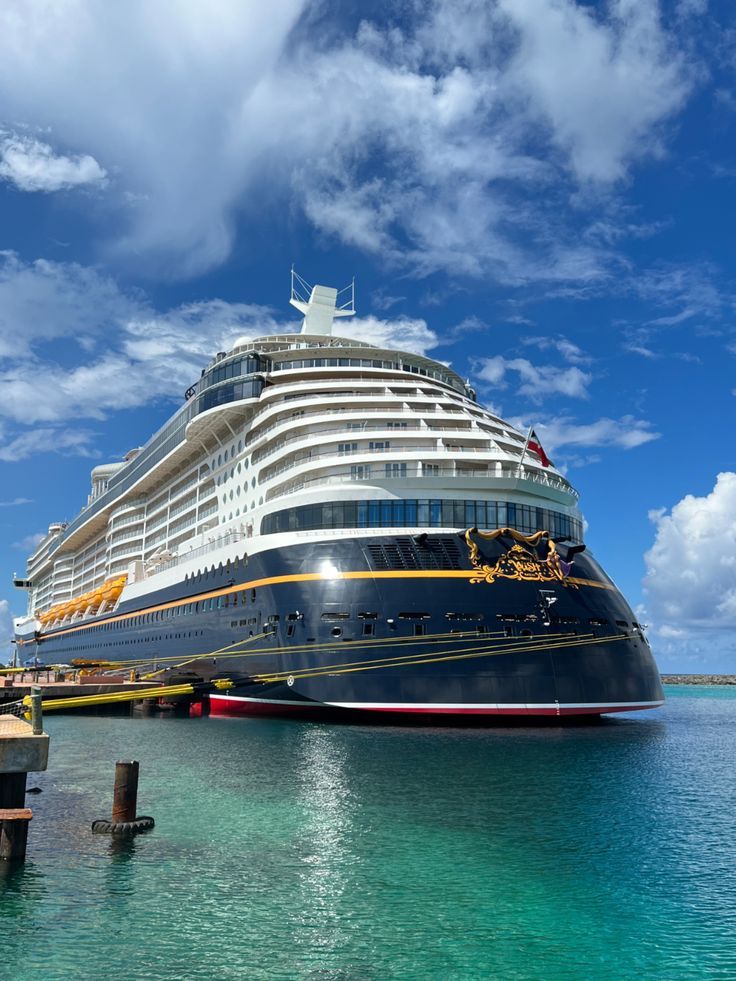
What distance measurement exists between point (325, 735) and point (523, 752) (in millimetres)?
7724

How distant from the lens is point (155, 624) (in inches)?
1991

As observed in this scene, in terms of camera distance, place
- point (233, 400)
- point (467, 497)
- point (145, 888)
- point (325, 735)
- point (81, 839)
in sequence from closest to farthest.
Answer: point (145, 888), point (81, 839), point (325, 735), point (467, 497), point (233, 400)

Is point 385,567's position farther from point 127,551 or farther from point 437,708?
point 127,551

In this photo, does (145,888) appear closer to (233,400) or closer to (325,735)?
(325,735)

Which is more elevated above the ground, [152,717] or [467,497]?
[467,497]

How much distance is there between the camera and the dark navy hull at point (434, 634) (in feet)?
102

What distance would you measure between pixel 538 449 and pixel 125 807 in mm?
26781

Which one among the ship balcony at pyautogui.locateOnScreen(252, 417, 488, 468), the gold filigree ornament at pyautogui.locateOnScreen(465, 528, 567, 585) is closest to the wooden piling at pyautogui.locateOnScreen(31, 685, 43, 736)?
the gold filigree ornament at pyautogui.locateOnScreen(465, 528, 567, 585)

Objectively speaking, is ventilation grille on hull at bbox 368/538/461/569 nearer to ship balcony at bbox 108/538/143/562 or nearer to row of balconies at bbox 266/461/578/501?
row of balconies at bbox 266/461/578/501

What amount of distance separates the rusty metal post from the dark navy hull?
1539 cm

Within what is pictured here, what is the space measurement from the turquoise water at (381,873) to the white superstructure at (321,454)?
12729mm

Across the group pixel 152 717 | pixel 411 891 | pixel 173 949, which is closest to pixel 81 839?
pixel 173 949

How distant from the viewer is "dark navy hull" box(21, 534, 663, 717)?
102ft

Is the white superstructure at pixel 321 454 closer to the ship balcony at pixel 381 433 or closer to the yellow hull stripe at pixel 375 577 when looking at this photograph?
the ship balcony at pixel 381 433
